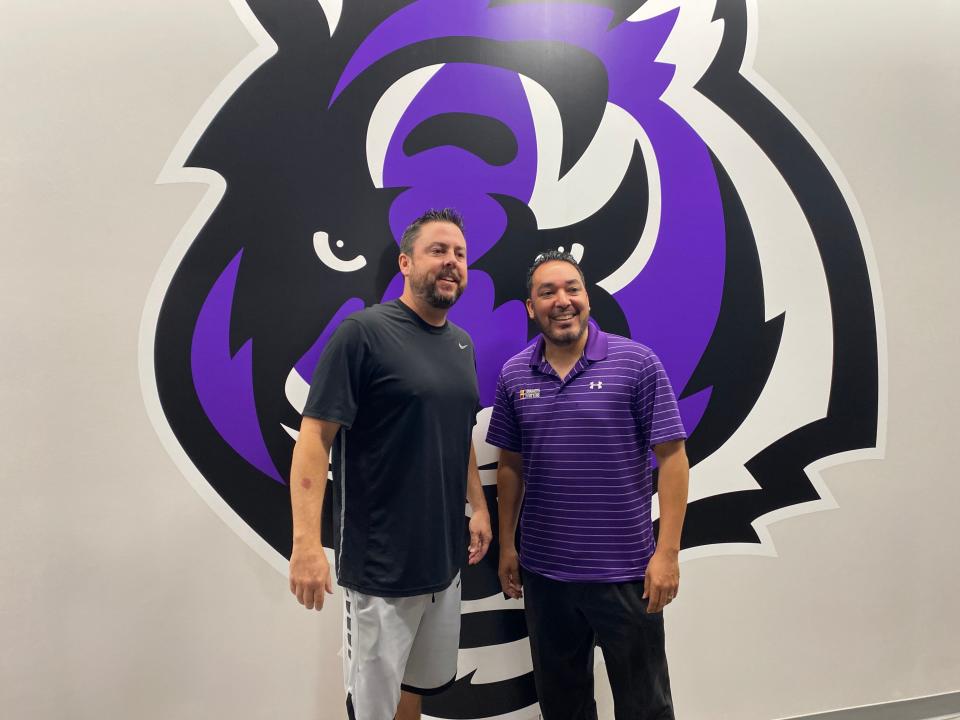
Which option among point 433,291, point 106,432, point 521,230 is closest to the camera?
point 433,291

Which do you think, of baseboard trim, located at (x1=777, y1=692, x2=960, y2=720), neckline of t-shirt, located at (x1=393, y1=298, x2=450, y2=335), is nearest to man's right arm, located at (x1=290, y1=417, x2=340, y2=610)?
neckline of t-shirt, located at (x1=393, y1=298, x2=450, y2=335)

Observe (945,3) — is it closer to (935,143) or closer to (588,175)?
(935,143)

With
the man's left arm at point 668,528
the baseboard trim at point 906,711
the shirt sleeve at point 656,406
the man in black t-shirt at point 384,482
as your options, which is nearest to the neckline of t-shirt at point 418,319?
the man in black t-shirt at point 384,482

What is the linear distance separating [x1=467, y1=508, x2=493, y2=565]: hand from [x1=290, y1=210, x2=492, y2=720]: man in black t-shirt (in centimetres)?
20

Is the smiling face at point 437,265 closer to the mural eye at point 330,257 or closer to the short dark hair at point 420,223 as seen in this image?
the short dark hair at point 420,223

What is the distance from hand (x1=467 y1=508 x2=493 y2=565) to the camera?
1587mm

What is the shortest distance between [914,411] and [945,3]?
5.64 feet

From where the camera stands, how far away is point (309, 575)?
1188mm

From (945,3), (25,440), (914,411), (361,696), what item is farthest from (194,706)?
(945,3)

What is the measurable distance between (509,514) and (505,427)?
0.99 ft

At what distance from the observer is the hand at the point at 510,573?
160 centimetres

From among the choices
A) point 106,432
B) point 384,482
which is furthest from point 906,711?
point 106,432

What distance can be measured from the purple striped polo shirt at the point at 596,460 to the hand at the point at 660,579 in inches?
1.5

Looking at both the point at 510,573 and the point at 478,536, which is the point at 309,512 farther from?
the point at 510,573
